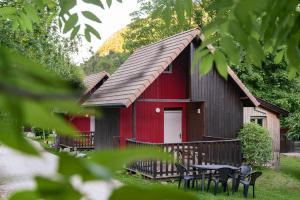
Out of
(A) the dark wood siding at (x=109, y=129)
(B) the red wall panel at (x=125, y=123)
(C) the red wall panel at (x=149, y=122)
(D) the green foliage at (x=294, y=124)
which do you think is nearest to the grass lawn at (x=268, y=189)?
(C) the red wall panel at (x=149, y=122)

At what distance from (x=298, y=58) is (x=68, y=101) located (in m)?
1.36

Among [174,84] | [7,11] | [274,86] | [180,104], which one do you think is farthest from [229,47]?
[274,86]

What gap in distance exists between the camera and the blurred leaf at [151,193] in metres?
0.39

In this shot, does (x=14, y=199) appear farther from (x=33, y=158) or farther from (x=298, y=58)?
(x=298, y=58)

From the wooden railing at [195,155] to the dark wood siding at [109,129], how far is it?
233 centimetres

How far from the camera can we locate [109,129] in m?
18.9

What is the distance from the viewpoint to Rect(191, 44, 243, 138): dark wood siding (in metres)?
17.5

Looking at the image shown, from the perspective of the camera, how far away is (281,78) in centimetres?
2894

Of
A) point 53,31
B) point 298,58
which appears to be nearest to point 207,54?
point 298,58

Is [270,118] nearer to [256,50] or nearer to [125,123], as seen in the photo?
[125,123]

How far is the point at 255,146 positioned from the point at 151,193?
54.6ft

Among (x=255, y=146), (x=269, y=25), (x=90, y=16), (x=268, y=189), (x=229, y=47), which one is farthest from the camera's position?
(x=255, y=146)

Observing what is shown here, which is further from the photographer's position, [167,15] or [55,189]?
[167,15]

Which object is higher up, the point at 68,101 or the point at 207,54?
the point at 207,54
